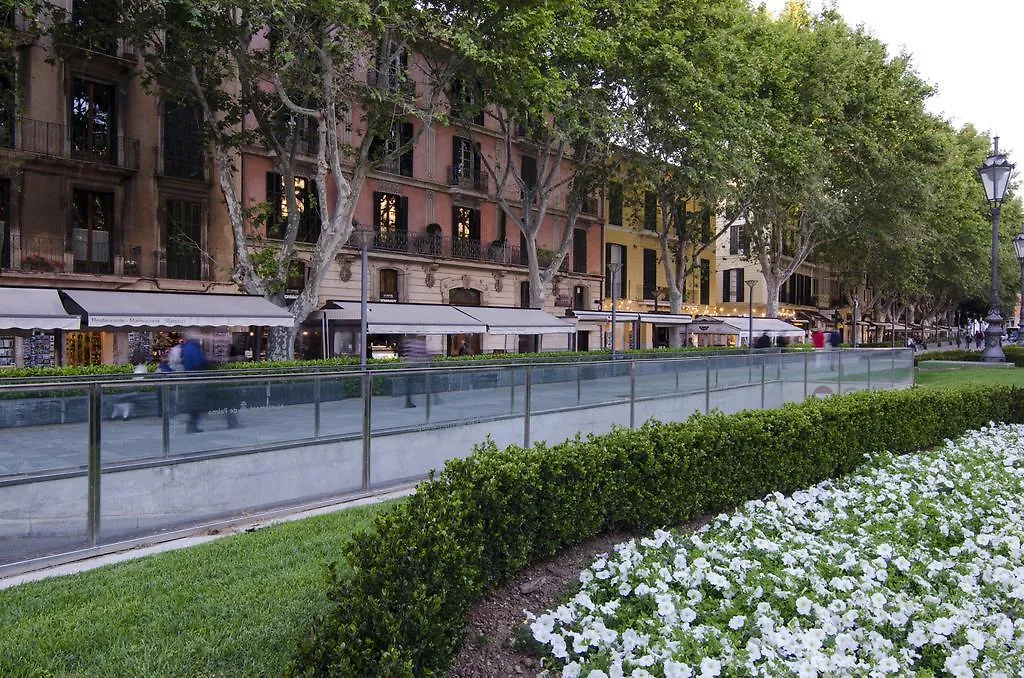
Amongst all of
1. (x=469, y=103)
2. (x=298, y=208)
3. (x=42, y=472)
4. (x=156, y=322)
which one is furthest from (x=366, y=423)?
(x=298, y=208)

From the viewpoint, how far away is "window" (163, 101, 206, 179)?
82.1ft

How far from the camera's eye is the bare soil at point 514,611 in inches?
148

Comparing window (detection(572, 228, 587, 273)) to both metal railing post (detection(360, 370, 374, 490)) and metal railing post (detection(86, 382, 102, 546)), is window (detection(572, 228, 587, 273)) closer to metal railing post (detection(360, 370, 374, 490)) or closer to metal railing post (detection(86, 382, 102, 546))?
metal railing post (detection(360, 370, 374, 490))

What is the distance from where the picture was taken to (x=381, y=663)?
292 cm

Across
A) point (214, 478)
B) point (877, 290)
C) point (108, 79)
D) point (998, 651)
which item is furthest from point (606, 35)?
point (877, 290)

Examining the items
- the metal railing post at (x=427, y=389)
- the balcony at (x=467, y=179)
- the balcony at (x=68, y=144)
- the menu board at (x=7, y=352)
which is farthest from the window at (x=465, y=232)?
the metal railing post at (x=427, y=389)

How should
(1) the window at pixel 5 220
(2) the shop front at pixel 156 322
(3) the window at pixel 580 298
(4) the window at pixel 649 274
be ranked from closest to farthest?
(2) the shop front at pixel 156 322 → (1) the window at pixel 5 220 → (3) the window at pixel 580 298 → (4) the window at pixel 649 274

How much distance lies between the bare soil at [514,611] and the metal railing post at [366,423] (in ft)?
10.2

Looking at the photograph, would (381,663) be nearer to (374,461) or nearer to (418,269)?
(374,461)

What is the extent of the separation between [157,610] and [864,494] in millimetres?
6302

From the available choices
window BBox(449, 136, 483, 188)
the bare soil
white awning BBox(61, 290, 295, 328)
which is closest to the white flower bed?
the bare soil

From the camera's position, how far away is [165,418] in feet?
20.3

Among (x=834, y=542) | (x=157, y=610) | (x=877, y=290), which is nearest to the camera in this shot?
(x=157, y=610)

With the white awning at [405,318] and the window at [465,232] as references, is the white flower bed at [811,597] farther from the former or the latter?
the window at [465,232]
